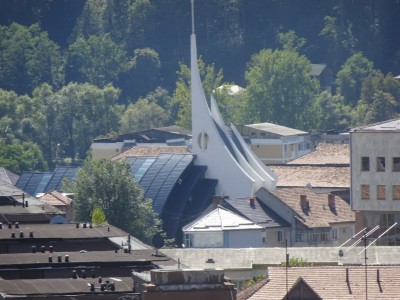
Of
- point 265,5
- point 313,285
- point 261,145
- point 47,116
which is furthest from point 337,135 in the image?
point 313,285

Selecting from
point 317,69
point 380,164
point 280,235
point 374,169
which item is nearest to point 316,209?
point 280,235

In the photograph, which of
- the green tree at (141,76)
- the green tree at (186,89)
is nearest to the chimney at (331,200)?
the green tree at (186,89)

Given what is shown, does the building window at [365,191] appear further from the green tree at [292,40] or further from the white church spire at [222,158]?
the green tree at [292,40]

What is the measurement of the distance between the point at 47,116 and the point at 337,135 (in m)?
27.9

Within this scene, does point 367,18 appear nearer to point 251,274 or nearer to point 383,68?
point 383,68

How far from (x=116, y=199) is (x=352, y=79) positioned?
251ft

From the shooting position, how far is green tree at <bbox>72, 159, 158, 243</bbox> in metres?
90.9

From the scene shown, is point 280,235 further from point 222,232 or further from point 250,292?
point 250,292

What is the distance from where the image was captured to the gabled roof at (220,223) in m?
86.2

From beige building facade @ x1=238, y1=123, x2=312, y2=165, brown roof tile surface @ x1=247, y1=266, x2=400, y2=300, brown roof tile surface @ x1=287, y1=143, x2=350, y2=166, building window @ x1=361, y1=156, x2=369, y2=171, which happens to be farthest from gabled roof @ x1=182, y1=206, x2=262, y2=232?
beige building facade @ x1=238, y1=123, x2=312, y2=165

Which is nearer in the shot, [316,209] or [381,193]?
[381,193]

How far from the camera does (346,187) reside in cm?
10162

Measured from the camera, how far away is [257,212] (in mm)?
93188

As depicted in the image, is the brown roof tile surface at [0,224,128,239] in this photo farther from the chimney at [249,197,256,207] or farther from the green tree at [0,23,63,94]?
the green tree at [0,23,63,94]
